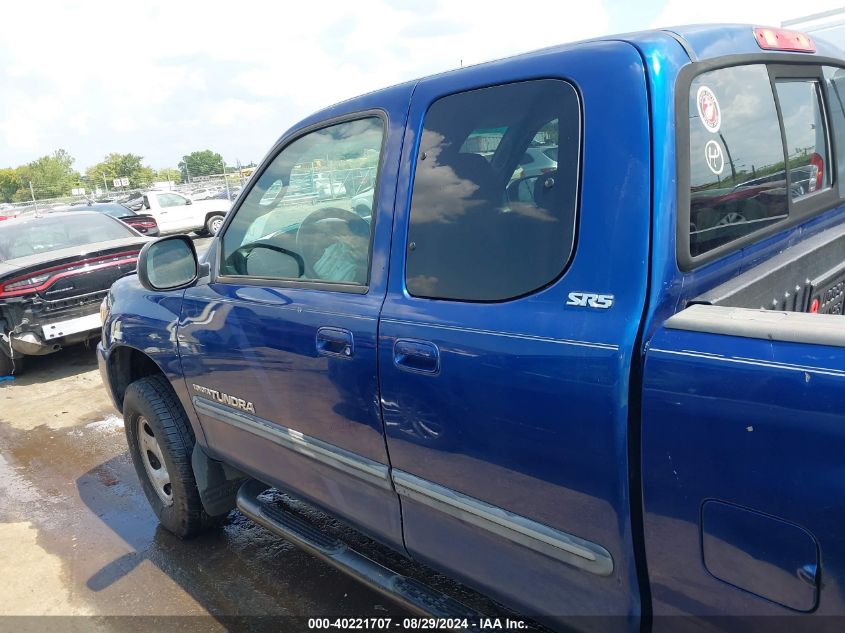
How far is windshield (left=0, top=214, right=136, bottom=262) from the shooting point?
7.15 meters

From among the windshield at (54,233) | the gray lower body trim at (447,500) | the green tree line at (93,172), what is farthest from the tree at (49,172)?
the gray lower body trim at (447,500)

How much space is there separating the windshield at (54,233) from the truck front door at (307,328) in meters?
5.45

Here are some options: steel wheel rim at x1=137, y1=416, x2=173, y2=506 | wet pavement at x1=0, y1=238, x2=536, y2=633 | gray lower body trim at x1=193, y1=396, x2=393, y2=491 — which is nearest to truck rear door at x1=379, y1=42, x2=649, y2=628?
gray lower body trim at x1=193, y1=396, x2=393, y2=491

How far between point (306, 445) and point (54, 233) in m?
6.63

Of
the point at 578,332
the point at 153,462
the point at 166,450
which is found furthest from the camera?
the point at 153,462

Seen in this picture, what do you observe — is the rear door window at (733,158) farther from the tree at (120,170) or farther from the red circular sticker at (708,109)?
the tree at (120,170)

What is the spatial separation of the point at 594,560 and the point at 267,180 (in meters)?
1.87

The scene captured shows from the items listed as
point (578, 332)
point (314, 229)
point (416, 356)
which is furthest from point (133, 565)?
point (578, 332)

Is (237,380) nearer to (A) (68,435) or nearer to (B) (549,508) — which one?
(B) (549,508)

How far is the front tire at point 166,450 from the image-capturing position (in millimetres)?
3123

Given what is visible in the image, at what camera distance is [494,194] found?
69.8 inches

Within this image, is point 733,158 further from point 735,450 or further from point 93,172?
point 93,172

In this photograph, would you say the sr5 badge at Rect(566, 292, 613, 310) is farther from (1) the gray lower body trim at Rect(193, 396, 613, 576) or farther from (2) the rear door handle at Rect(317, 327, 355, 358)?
(2) the rear door handle at Rect(317, 327, 355, 358)

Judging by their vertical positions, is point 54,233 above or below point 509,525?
above
